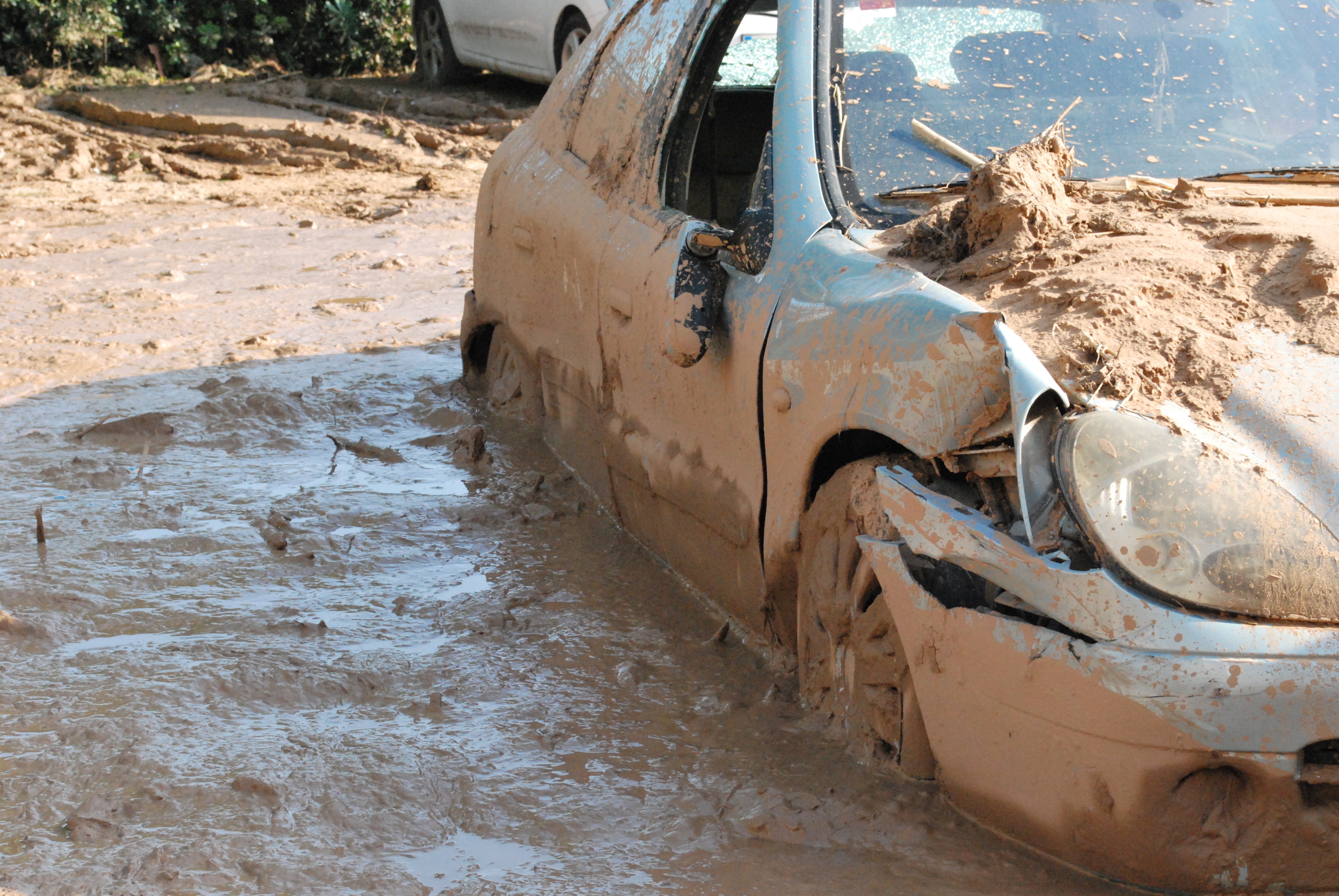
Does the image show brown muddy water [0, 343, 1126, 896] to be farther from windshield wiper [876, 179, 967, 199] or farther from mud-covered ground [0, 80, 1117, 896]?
windshield wiper [876, 179, 967, 199]

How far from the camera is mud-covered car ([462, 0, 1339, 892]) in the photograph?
1.85 m

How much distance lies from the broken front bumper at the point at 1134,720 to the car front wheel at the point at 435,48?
11216 millimetres

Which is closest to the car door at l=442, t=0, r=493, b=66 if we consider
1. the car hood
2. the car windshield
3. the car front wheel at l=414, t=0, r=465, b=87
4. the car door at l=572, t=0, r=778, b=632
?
the car front wheel at l=414, t=0, r=465, b=87

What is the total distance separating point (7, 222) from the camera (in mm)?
8344

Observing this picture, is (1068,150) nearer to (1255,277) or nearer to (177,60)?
(1255,277)

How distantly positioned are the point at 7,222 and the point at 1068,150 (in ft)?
25.3

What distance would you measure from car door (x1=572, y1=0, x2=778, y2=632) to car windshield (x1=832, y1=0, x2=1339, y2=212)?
1.44ft

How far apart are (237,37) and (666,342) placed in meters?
13.0

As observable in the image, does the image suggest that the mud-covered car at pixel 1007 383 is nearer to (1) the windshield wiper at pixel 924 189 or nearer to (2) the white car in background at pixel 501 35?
(1) the windshield wiper at pixel 924 189

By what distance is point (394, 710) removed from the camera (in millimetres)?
2875

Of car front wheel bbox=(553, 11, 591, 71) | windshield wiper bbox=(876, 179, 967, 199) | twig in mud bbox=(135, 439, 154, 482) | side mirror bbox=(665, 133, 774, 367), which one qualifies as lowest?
twig in mud bbox=(135, 439, 154, 482)

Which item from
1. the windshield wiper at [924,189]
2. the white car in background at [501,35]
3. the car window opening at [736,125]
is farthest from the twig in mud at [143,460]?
the white car in background at [501,35]

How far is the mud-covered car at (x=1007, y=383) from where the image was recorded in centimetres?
185

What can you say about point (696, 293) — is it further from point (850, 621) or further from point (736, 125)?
point (736, 125)
